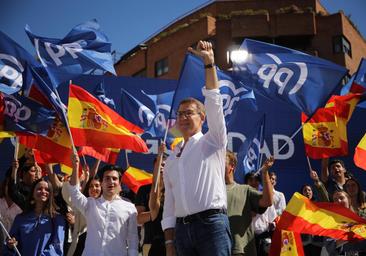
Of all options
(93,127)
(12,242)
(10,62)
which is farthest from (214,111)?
(10,62)

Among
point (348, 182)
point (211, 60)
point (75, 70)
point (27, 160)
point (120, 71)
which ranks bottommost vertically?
point (348, 182)

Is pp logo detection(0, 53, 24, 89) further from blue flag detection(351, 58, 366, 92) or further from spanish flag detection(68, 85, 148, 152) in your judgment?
blue flag detection(351, 58, 366, 92)

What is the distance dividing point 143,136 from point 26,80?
3.75 metres

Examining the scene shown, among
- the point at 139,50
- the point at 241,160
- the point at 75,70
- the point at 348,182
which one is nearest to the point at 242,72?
the point at 241,160

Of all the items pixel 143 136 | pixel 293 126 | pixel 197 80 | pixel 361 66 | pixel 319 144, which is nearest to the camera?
pixel 197 80

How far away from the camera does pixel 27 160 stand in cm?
802

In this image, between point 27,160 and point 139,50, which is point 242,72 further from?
point 139,50

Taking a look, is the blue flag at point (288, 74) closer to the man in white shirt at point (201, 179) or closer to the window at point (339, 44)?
the man in white shirt at point (201, 179)

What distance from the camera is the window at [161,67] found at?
2875 cm

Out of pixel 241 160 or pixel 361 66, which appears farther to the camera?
pixel 361 66

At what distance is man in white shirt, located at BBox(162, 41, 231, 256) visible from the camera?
329cm

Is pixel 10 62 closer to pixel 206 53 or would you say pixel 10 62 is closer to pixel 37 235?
pixel 37 235


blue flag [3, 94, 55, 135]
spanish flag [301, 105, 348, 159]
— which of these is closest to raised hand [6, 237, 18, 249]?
blue flag [3, 94, 55, 135]

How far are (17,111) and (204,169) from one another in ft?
14.8
